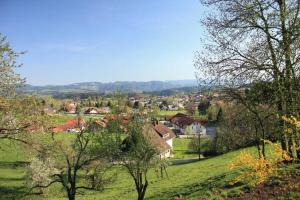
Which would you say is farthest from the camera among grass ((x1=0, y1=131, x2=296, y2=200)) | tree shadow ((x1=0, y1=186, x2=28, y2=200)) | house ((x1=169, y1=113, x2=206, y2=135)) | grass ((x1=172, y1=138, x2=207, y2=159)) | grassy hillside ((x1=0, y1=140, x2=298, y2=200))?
house ((x1=169, y1=113, x2=206, y2=135))

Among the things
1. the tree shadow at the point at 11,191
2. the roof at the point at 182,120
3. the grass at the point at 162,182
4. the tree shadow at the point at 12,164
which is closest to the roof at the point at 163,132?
the grass at the point at 162,182

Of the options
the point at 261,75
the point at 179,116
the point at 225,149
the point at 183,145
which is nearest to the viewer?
the point at 261,75

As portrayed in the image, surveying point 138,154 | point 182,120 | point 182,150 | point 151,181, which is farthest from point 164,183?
point 182,120

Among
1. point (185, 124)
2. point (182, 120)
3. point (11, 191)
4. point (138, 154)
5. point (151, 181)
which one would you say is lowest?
point (185, 124)

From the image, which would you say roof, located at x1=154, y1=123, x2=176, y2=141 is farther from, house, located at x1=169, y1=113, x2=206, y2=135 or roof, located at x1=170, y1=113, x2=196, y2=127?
roof, located at x1=170, y1=113, x2=196, y2=127

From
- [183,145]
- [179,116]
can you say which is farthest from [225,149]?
[179,116]

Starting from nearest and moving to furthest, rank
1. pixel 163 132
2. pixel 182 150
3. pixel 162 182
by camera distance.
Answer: pixel 162 182
pixel 163 132
pixel 182 150

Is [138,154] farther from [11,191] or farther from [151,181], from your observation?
[11,191]

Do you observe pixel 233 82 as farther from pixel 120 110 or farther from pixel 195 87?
pixel 120 110

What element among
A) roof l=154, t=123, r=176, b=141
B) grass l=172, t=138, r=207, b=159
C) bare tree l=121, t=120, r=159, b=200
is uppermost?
bare tree l=121, t=120, r=159, b=200

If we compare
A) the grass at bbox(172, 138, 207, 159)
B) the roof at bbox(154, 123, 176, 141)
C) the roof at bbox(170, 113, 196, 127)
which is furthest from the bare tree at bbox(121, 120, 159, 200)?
the roof at bbox(170, 113, 196, 127)

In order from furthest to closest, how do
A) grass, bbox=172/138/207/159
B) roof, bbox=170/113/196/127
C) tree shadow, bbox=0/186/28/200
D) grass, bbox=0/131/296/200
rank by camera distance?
roof, bbox=170/113/196/127, grass, bbox=172/138/207/159, tree shadow, bbox=0/186/28/200, grass, bbox=0/131/296/200

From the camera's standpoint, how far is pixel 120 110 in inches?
1168

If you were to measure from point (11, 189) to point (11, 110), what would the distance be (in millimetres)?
41541
